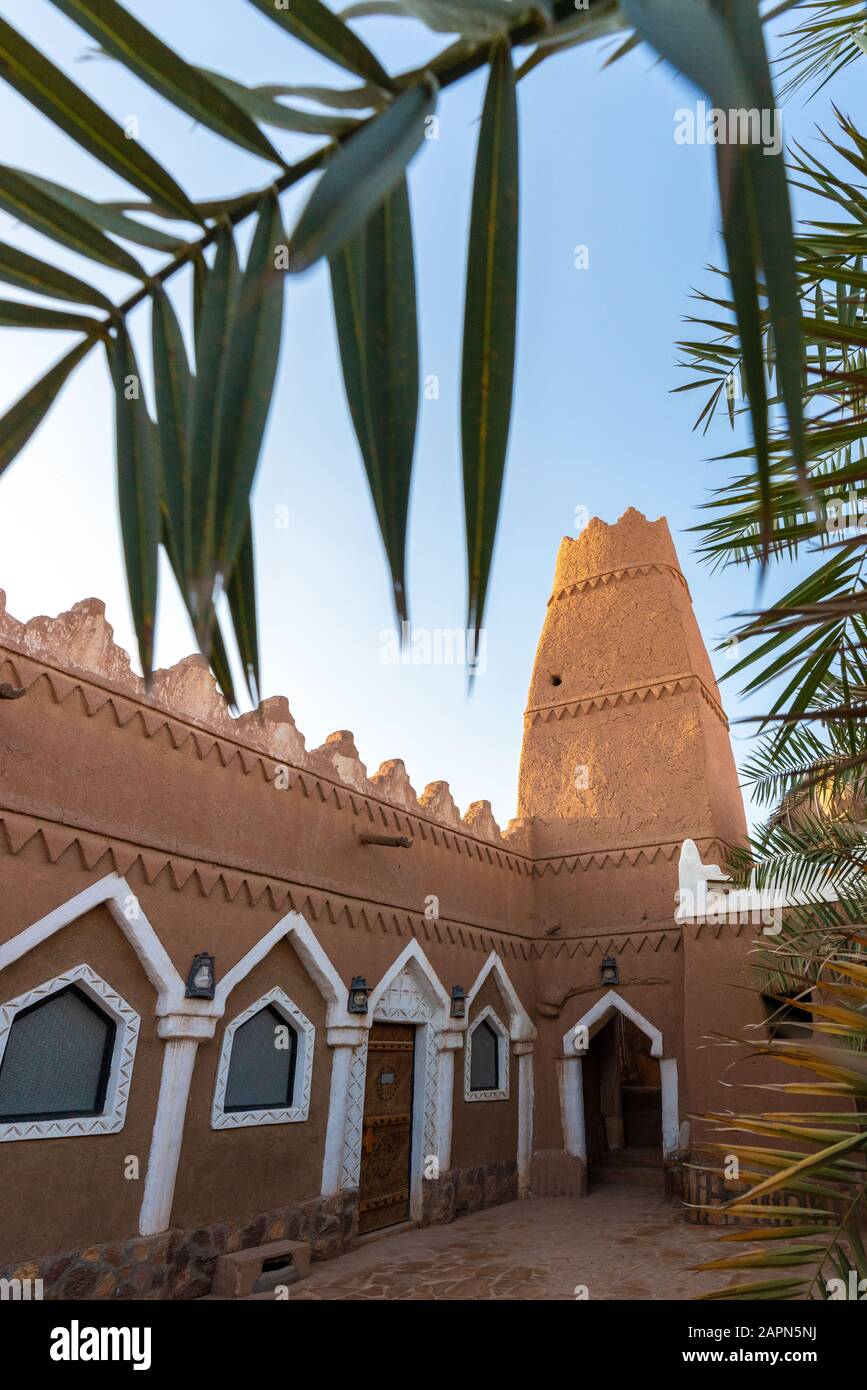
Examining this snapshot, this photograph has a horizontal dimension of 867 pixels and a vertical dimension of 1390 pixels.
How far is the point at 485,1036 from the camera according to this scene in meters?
10.9

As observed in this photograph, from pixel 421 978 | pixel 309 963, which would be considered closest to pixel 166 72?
pixel 309 963

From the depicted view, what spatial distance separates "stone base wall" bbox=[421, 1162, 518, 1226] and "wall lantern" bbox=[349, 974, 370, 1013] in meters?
2.24

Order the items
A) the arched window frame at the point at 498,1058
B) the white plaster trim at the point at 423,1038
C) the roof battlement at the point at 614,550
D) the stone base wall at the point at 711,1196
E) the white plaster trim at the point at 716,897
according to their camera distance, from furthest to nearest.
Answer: the roof battlement at the point at 614,550 → the arched window frame at the point at 498,1058 → the white plaster trim at the point at 716,897 → the white plaster trim at the point at 423,1038 → the stone base wall at the point at 711,1196

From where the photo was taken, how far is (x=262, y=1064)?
759 centimetres

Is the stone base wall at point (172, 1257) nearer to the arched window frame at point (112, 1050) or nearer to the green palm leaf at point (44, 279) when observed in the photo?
the arched window frame at point (112, 1050)

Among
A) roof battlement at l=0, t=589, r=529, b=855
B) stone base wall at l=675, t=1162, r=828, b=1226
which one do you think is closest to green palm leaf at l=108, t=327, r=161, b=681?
roof battlement at l=0, t=589, r=529, b=855

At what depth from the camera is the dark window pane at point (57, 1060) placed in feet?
18.9

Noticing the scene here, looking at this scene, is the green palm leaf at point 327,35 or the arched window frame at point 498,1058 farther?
the arched window frame at point 498,1058

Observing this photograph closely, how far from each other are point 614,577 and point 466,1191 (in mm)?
8245

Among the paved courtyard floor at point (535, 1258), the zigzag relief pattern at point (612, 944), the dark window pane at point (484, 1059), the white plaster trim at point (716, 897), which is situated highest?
the white plaster trim at point (716, 897)

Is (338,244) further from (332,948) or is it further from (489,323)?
(332,948)

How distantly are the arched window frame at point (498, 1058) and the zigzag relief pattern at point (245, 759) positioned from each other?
1850 mm

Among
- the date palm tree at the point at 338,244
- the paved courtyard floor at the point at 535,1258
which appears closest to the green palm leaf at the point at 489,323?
the date palm tree at the point at 338,244
